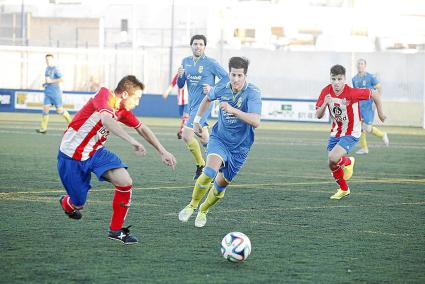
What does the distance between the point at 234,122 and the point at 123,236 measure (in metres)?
2.05

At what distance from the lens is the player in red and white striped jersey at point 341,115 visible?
1243 centimetres

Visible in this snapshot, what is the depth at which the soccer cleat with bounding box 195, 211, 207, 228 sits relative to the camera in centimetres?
977

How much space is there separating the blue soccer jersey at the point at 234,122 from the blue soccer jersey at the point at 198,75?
4.92 meters

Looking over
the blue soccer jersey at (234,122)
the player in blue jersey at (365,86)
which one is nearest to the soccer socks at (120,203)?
the blue soccer jersey at (234,122)

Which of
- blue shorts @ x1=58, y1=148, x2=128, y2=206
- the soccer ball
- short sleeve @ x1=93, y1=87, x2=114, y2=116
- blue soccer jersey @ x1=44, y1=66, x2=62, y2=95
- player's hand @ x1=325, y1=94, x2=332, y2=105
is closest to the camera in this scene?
the soccer ball

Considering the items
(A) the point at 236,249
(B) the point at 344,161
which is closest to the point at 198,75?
(B) the point at 344,161

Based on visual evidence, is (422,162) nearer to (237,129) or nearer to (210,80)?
(210,80)

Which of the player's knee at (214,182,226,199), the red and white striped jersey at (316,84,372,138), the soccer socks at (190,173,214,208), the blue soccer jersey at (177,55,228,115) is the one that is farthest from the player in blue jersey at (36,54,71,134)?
the player's knee at (214,182,226,199)

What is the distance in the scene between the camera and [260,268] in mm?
7633

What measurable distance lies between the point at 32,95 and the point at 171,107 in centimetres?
583

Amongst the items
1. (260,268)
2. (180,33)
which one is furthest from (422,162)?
(180,33)

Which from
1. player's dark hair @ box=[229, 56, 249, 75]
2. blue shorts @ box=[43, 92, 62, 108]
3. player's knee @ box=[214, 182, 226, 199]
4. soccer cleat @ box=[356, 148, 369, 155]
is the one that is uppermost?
player's dark hair @ box=[229, 56, 249, 75]

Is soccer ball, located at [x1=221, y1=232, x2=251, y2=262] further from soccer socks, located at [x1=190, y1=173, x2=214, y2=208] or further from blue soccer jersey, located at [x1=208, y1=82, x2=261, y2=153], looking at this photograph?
blue soccer jersey, located at [x1=208, y1=82, x2=261, y2=153]

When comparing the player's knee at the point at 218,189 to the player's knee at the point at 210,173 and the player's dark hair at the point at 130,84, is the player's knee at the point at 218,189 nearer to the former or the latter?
the player's knee at the point at 210,173
